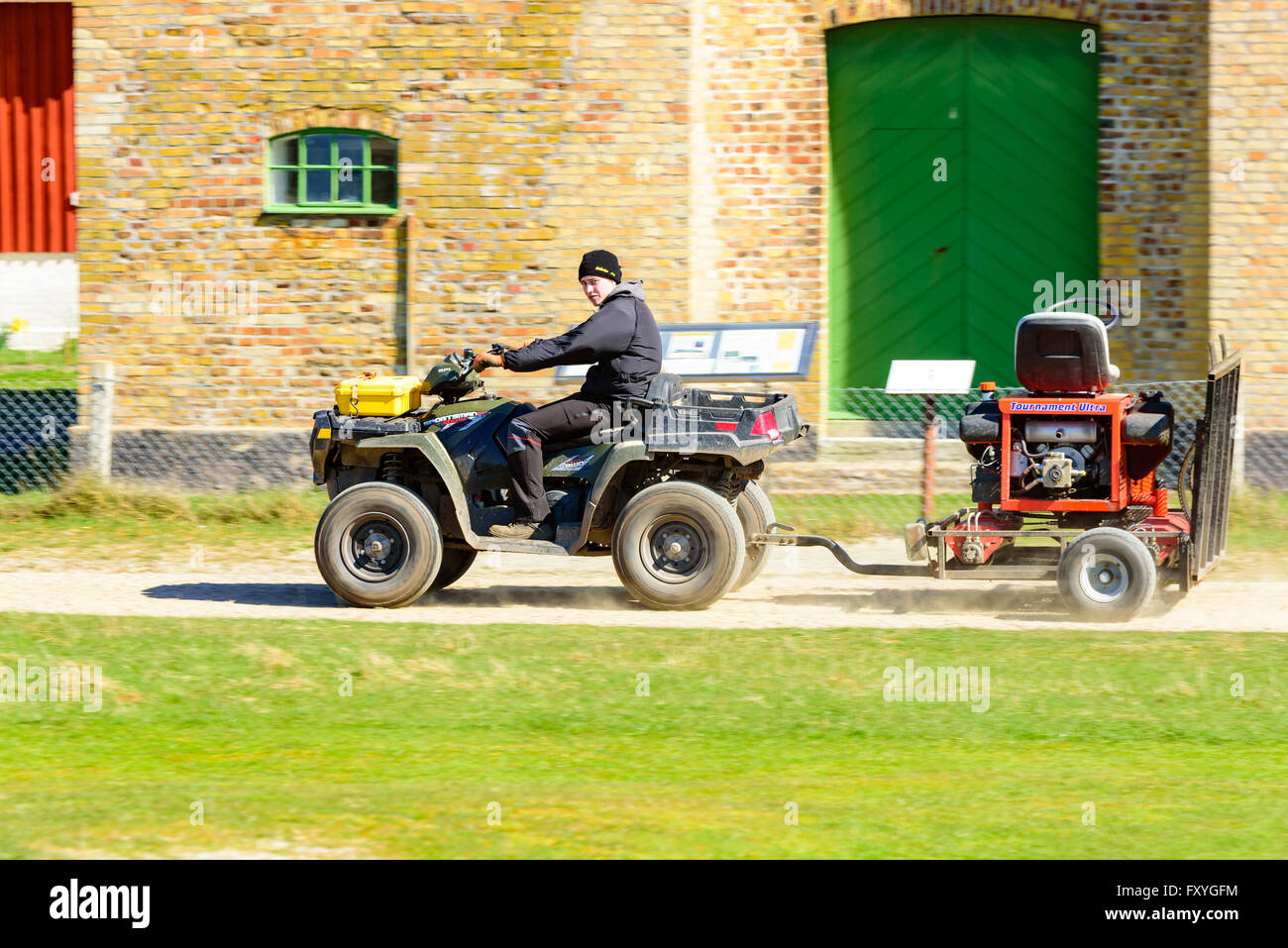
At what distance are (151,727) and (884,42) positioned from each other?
1013 centimetres

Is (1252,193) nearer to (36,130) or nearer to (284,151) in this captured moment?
(284,151)

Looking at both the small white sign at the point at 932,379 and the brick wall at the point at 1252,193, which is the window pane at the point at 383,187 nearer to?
the small white sign at the point at 932,379

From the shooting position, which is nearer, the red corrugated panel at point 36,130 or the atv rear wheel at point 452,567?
the atv rear wheel at point 452,567

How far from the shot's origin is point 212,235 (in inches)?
599

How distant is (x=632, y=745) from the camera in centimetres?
692

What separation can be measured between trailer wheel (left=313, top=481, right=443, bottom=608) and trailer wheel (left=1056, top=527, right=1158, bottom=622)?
348 cm

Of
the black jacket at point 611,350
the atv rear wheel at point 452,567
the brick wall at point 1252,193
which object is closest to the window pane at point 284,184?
the atv rear wheel at point 452,567

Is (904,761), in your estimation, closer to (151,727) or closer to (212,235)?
(151,727)

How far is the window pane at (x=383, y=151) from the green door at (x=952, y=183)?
12.8ft

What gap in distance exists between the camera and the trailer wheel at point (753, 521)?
10086 millimetres

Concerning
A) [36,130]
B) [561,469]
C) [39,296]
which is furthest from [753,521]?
[39,296]

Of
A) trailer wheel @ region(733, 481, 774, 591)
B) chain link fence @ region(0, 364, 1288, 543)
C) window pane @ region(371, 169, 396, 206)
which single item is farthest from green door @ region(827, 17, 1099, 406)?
trailer wheel @ region(733, 481, 774, 591)

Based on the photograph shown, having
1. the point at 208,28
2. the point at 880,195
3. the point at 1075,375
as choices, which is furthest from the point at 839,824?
the point at 208,28

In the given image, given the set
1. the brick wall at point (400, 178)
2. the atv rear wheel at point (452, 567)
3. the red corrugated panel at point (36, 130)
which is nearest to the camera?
the atv rear wheel at point (452, 567)
